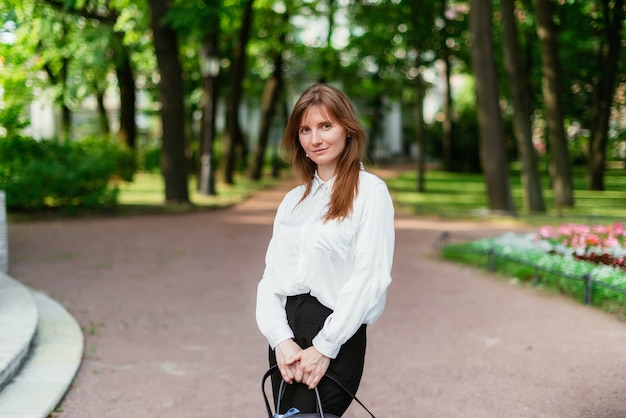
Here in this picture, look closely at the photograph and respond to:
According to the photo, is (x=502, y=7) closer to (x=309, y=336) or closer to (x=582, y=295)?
(x=582, y=295)

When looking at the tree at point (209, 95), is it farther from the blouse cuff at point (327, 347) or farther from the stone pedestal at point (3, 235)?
the blouse cuff at point (327, 347)

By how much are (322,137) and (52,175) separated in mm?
15238

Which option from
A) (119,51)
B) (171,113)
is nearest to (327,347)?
(171,113)

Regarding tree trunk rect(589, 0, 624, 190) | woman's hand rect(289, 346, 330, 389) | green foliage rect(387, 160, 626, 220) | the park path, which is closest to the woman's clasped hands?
woman's hand rect(289, 346, 330, 389)

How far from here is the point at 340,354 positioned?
3.03 m

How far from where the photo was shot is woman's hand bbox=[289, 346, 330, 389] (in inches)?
114

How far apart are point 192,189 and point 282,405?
85.4ft

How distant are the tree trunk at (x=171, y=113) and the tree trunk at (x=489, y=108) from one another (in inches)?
295

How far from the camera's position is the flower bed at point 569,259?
856cm

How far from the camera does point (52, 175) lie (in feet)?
56.5

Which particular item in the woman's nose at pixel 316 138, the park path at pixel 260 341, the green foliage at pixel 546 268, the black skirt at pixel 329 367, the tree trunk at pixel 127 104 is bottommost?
the park path at pixel 260 341

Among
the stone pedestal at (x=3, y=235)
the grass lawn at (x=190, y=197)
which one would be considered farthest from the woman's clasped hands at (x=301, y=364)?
the grass lawn at (x=190, y=197)

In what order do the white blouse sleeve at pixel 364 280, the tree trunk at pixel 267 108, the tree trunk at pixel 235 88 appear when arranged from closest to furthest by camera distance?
the white blouse sleeve at pixel 364 280 → the tree trunk at pixel 235 88 → the tree trunk at pixel 267 108

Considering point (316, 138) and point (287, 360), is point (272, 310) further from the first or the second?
point (316, 138)
